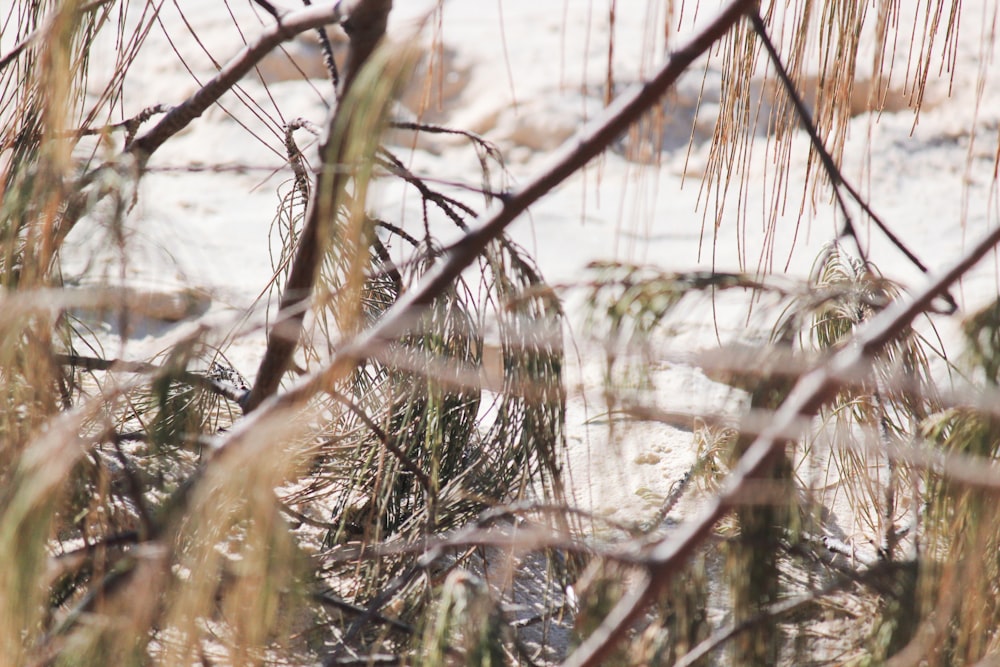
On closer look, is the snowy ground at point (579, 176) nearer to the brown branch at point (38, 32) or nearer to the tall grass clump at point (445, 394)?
the tall grass clump at point (445, 394)

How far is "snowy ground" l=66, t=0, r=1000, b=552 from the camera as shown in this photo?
152 centimetres

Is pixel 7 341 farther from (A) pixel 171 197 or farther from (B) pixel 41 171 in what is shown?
(A) pixel 171 197

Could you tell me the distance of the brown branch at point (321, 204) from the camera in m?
0.51

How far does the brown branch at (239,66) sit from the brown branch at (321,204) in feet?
0.06

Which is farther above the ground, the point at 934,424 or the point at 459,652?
the point at 934,424

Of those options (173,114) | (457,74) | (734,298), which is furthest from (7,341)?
(457,74)

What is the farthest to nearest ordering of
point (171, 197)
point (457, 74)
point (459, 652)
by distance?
1. point (457, 74)
2. point (171, 197)
3. point (459, 652)

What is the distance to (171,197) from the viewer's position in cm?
211

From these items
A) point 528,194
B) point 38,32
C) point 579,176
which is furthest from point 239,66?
point 579,176

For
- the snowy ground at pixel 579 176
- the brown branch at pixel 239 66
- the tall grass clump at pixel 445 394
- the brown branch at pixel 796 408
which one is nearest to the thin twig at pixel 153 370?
the tall grass clump at pixel 445 394

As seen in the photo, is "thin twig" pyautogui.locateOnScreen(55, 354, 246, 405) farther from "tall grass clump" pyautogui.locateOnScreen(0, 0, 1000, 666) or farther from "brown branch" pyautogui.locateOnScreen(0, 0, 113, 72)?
"brown branch" pyautogui.locateOnScreen(0, 0, 113, 72)

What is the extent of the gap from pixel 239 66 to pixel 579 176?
1.73 metres

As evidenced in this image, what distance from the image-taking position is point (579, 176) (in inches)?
90.9

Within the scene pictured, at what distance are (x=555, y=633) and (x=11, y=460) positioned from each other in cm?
57
